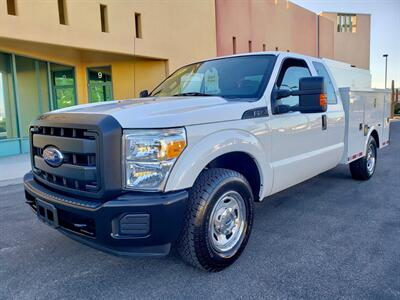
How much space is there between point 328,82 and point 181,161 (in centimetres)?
322

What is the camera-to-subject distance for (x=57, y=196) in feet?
9.36

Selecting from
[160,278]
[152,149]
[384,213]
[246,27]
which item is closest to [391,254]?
[384,213]

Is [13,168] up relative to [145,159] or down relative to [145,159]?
down

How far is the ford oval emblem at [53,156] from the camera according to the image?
9.36 ft

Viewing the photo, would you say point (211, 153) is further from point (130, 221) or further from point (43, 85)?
point (43, 85)

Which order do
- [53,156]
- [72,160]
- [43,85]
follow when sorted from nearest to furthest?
[72,160]
[53,156]
[43,85]

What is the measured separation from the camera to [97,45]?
11555mm

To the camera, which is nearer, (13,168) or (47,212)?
(47,212)

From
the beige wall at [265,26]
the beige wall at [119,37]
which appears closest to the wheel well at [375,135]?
the beige wall at [119,37]

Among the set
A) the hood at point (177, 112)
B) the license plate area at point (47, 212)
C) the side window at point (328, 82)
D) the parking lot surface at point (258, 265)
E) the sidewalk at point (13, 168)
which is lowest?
the parking lot surface at point (258, 265)

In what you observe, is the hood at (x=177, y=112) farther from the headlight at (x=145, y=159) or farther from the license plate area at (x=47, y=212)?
the license plate area at (x=47, y=212)

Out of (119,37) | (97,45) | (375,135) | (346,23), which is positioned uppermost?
(346,23)

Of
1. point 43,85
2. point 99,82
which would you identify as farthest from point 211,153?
point 99,82

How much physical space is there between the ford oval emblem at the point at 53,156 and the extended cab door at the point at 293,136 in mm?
2045
